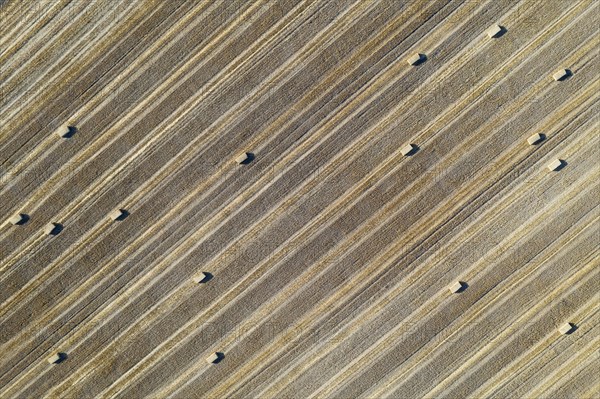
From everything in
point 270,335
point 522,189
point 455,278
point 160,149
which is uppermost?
point 160,149

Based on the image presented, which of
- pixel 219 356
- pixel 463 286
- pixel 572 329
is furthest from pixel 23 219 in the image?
pixel 572 329

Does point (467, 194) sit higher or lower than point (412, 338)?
higher

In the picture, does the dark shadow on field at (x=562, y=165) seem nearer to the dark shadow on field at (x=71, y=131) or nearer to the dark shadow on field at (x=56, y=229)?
Result: the dark shadow on field at (x=71, y=131)

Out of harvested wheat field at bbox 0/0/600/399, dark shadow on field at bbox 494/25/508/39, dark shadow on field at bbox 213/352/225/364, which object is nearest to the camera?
dark shadow on field at bbox 494/25/508/39

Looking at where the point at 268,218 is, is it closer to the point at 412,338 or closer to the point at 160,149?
the point at 160,149

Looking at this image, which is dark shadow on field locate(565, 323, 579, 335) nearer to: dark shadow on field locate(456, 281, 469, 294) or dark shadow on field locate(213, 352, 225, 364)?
dark shadow on field locate(456, 281, 469, 294)

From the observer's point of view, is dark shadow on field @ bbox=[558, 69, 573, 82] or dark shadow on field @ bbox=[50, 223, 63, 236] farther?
dark shadow on field @ bbox=[50, 223, 63, 236]

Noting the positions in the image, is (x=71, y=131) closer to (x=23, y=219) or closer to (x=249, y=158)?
(x=23, y=219)

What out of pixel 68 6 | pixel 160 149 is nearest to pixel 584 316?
pixel 160 149

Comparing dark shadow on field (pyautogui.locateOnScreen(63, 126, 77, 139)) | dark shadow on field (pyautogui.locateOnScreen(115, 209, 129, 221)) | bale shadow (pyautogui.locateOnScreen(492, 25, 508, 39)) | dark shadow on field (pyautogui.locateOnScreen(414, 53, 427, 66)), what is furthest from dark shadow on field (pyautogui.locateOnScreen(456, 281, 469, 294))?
dark shadow on field (pyautogui.locateOnScreen(63, 126, 77, 139))
